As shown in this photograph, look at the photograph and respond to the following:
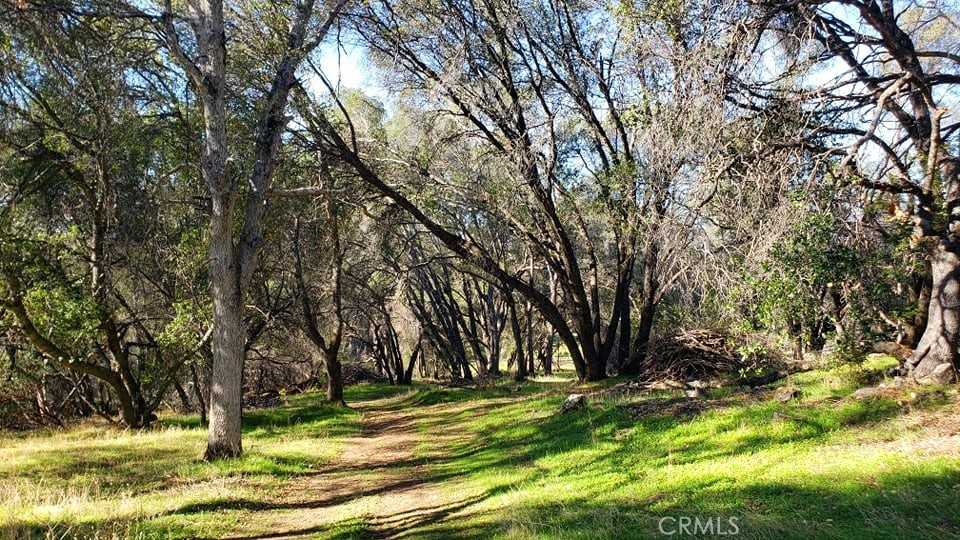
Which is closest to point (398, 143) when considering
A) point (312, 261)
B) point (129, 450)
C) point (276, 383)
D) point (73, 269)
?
point (312, 261)

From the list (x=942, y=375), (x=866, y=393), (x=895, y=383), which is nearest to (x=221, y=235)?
(x=866, y=393)

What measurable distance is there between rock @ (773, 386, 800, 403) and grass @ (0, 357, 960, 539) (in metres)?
0.14

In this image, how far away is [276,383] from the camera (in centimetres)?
3347

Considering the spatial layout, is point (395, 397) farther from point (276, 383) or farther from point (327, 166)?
point (327, 166)

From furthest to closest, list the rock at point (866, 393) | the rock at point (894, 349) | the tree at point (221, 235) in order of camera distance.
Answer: the tree at point (221, 235) → the rock at point (894, 349) → the rock at point (866, 393)

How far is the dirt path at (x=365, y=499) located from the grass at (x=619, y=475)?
82 millimetres

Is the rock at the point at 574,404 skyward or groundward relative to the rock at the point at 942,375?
groundward

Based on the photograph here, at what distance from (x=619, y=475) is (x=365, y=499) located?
12.1 feet

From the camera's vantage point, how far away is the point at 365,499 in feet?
28.3

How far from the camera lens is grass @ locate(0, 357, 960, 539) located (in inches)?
210

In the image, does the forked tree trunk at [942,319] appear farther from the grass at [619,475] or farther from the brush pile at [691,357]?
the brush pile at [691,357]

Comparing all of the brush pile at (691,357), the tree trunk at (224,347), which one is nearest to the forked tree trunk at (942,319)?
the brush pile at (691,357)

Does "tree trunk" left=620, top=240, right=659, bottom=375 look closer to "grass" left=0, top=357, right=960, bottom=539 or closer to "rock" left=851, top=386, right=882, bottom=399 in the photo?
"grass" left=0, top=357, right=960, bottom=539

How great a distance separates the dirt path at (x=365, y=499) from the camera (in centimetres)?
716
